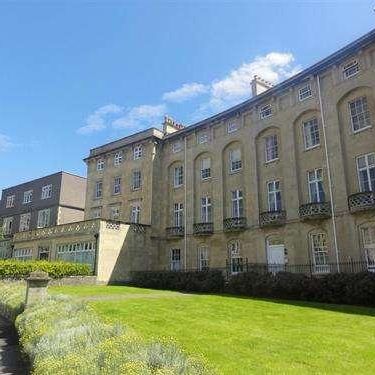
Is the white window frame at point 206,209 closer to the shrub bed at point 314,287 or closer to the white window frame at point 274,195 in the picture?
the white window frame at point 274,195

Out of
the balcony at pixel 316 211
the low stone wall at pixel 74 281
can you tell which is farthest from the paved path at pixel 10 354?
the balcony at pixel 316 211

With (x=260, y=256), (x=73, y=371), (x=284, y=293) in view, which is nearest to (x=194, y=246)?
(x=260, y=256)

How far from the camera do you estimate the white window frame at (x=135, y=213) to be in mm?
39859

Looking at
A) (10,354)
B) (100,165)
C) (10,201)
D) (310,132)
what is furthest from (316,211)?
(10,201)

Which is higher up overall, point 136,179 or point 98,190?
point 136,179

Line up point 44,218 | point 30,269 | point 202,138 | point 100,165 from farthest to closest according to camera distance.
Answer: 1. point 44,218
2. point 100,165
3. point 202,138
4. point 30,269

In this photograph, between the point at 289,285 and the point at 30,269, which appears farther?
the point at 30,269

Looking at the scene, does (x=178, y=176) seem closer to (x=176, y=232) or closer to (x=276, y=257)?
(x=176, y=232)

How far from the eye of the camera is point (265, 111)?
3253 centimetres

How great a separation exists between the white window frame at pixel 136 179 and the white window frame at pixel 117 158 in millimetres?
3193

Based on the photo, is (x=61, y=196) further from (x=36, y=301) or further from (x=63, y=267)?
(x=36, y=301)

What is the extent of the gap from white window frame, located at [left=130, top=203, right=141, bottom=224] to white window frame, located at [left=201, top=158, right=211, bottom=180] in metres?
7.97

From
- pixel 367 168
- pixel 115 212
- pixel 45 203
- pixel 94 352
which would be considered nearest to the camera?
pixel 94 352

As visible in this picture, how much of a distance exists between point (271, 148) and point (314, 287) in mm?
13827
